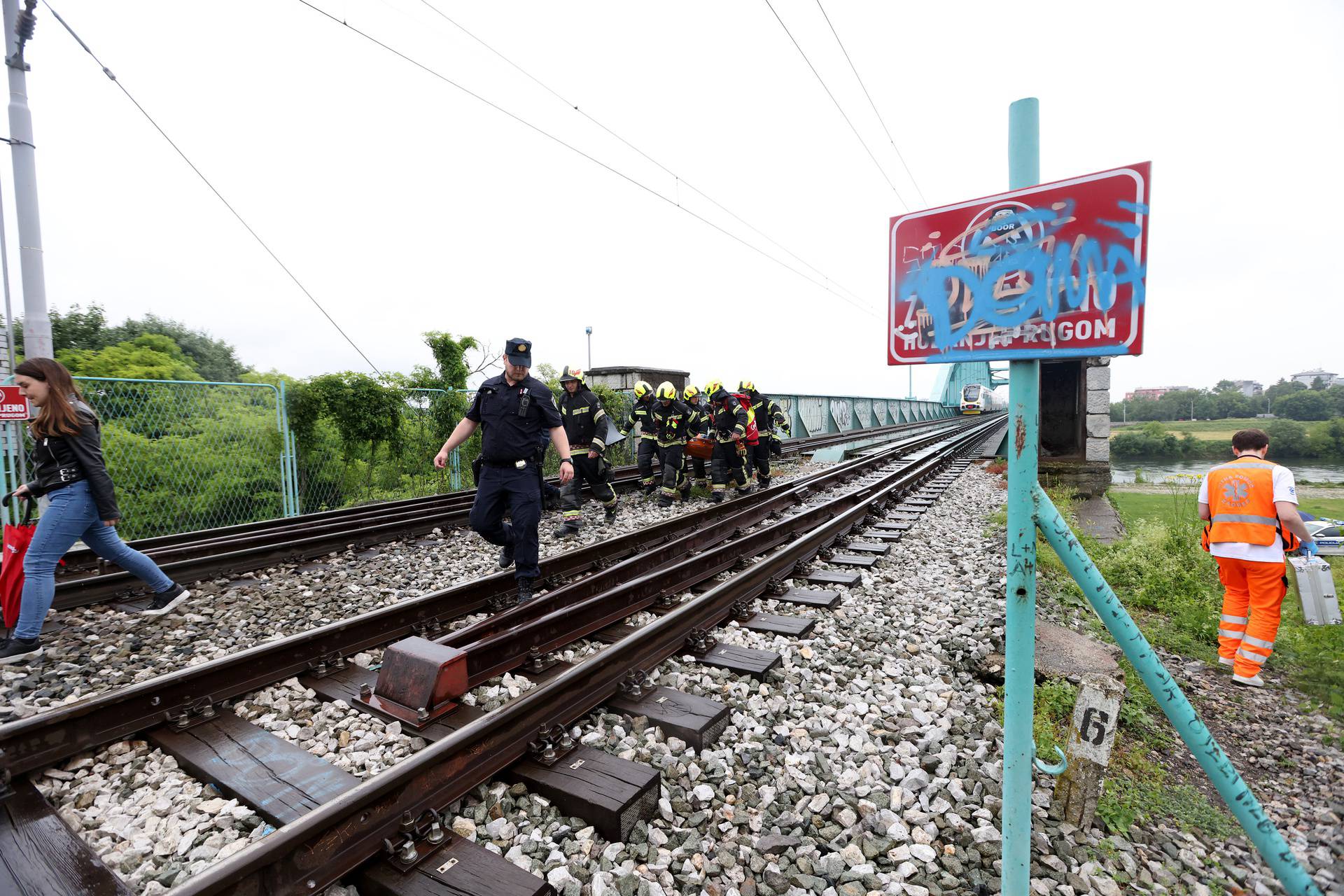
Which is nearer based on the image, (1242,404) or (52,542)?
(52,542)

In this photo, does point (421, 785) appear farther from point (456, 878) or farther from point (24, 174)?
point (24, 174)

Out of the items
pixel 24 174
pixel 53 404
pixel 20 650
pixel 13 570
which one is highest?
pixel 24 174

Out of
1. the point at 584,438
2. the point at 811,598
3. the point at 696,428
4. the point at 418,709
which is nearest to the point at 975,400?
the point at 696,428

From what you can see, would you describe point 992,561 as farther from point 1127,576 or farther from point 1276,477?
point 1276,477

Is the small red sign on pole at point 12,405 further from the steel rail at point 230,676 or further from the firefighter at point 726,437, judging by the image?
the firefighter at point 726,437

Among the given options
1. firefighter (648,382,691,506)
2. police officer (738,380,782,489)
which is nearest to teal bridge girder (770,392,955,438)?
police officer (738,380,782,489)

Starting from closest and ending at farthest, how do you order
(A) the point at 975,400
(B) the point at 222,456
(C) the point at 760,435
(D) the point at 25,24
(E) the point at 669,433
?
(D) the point at 25,24, (B) the point at 222,456, (E) the point at 669,433, (C) the point at 760,435, (A) the point at 975,400

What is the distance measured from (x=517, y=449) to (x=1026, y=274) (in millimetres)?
4254

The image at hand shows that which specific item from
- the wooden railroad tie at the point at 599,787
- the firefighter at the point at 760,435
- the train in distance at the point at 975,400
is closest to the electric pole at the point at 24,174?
the wooden railroad tie at the point at 599,787

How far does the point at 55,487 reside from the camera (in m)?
4.31

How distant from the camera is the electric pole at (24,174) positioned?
264 inches

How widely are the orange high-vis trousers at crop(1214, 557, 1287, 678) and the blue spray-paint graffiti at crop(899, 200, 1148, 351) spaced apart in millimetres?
4110

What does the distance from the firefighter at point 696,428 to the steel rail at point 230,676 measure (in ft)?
16.5

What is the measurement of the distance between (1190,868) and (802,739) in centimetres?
155
